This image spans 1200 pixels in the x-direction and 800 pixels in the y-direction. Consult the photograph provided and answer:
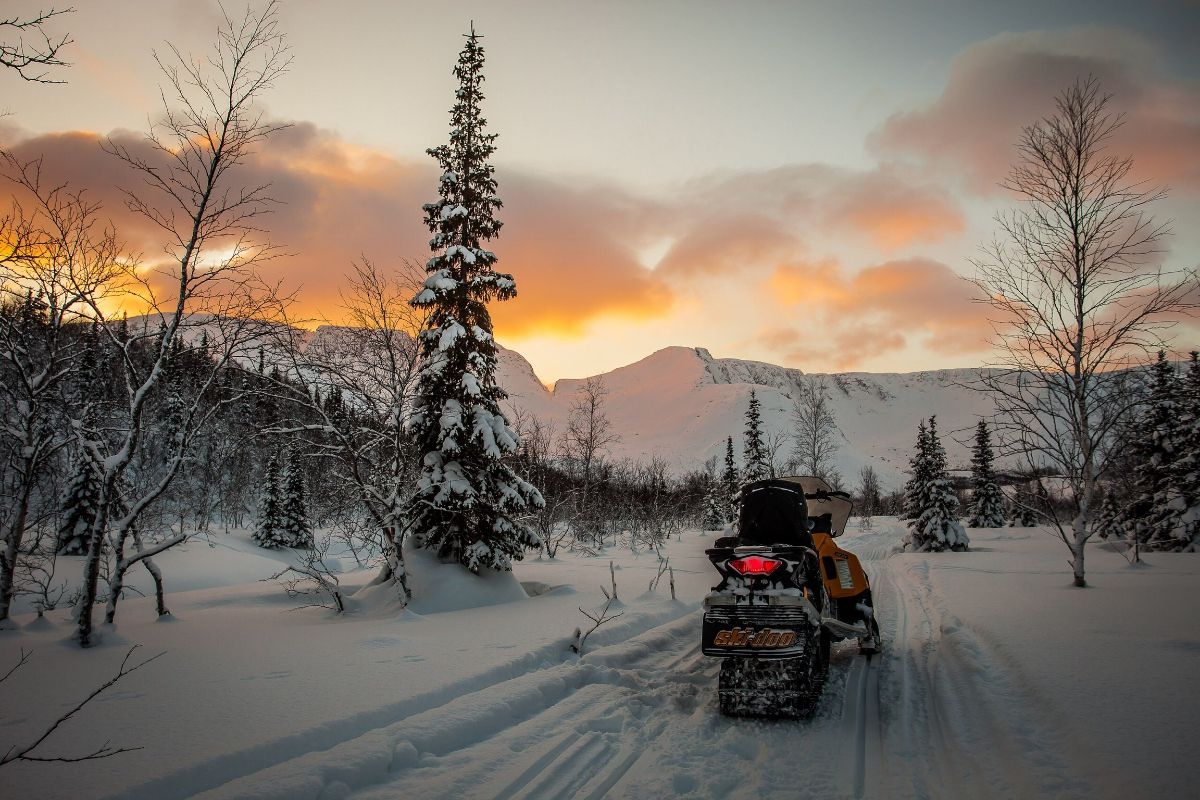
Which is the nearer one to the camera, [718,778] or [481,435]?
[718,778]

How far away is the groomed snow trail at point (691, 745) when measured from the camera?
3908 millimetres

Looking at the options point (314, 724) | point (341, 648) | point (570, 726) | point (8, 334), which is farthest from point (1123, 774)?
point (8, 334)

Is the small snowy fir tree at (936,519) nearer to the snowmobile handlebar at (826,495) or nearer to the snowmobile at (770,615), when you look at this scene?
the snowmobile handlebar at (826,495)

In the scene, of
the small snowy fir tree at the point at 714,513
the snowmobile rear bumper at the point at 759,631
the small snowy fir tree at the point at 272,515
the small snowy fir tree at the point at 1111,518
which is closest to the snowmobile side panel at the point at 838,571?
the snowmobile rear bumper at the point at 759,631

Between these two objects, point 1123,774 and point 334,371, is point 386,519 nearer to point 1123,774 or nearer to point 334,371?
point 334,371

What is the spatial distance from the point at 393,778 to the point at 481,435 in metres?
8.56

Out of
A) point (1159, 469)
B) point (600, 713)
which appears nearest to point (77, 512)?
point (600, 713)

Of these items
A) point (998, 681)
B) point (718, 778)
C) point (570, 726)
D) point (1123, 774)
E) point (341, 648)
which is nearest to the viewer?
point (1123, 774)

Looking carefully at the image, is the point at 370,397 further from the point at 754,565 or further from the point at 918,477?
the point at 918,477

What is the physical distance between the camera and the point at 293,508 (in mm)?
41125

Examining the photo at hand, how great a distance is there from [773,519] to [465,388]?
7.99 m

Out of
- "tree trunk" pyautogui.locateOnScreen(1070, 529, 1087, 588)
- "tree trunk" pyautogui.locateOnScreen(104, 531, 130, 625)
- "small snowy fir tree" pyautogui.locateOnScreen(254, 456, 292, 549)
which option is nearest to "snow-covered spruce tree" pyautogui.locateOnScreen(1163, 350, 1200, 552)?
"tree trunk" pyautogui.locateOnScreen(1070, 529, 1087, 588)

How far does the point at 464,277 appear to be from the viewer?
1302 cm

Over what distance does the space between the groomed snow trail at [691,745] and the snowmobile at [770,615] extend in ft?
0.81
